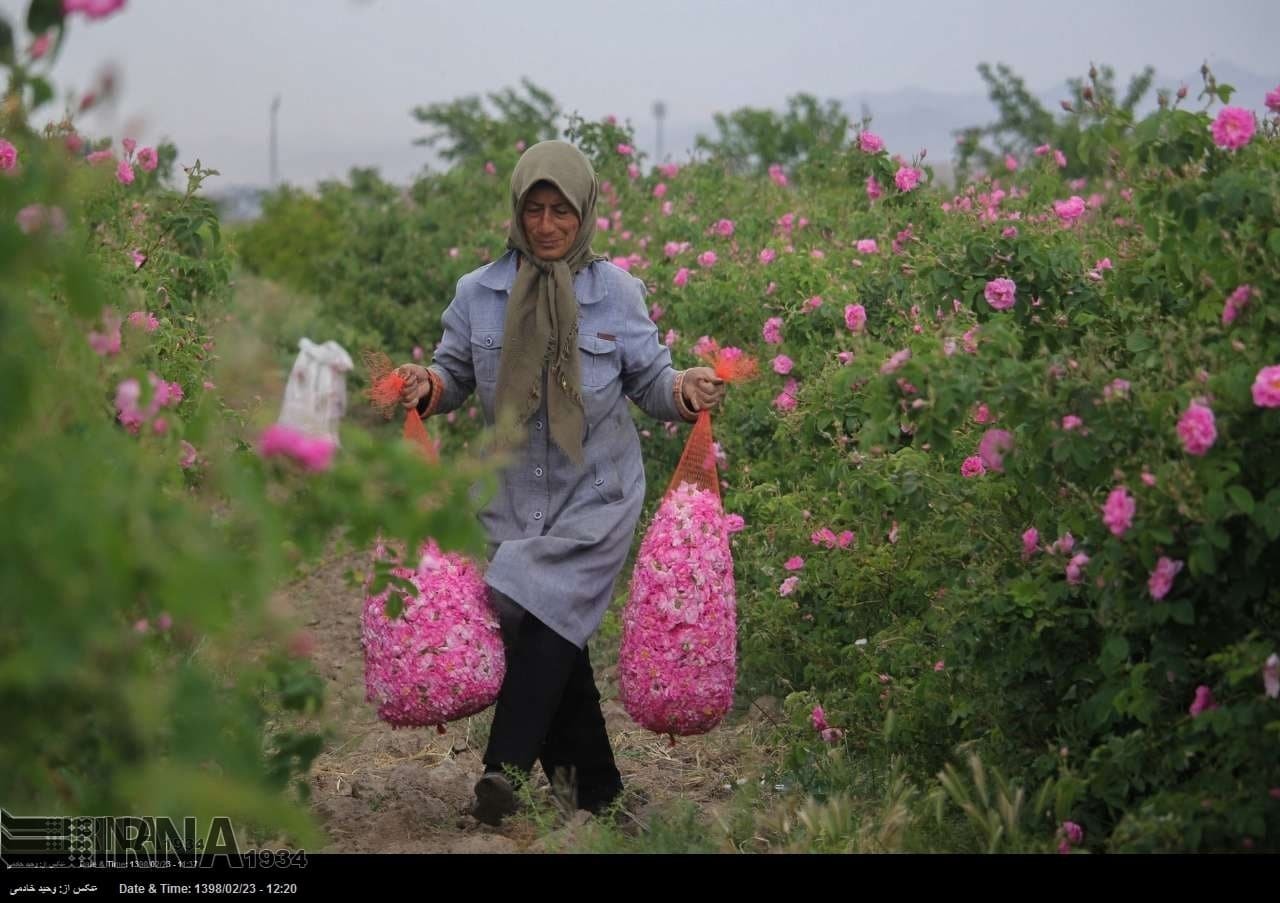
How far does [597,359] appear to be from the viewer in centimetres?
420

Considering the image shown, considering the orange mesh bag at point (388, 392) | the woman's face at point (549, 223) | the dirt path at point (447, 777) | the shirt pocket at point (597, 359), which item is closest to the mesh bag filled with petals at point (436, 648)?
the dirt path at point (447, 777)

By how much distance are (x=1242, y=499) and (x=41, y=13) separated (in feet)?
6.59

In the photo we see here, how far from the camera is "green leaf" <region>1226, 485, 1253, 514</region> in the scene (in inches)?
112

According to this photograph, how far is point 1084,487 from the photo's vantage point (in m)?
3.41

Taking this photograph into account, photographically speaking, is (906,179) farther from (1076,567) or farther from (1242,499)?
(1242,499)

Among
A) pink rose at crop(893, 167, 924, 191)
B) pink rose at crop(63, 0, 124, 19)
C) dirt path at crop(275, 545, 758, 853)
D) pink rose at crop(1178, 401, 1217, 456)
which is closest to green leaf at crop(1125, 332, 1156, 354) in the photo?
pink rose at crop(1178, 401, 1217, 456)

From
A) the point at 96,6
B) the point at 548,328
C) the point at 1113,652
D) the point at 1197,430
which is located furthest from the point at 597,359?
the point at 96,6

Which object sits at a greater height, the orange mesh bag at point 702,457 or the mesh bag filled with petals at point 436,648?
the orange mesh bag at point 702,457

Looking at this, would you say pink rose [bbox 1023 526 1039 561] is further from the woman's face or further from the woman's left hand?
the woman's face

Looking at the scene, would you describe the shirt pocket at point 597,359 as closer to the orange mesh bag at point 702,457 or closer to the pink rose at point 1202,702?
the orange mesh bag at point 702,457

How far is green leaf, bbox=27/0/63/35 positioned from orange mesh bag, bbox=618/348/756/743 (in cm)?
212

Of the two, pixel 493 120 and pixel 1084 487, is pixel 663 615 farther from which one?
pixel 493 120

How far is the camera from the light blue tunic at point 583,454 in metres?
4.01

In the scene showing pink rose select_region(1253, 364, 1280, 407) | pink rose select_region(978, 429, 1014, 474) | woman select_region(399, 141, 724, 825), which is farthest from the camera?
woman select_region(399, 141, 724, 825)
